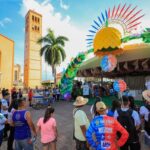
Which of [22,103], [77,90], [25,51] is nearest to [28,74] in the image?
[25,51]

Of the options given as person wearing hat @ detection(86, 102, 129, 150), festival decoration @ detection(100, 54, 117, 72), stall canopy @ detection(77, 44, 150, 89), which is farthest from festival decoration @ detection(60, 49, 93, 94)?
person wearing hat @ detection(86, 102, 129, 150)

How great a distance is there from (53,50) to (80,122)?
25498 mm

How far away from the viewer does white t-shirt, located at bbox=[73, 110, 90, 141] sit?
3941 mm

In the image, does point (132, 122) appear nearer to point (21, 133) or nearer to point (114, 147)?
point (114, 147)

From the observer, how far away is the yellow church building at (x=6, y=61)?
3372 cm

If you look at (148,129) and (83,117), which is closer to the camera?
(83,117)

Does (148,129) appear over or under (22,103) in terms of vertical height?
under

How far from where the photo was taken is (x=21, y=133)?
4293 millimetres

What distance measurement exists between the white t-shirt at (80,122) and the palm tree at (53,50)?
2463cm

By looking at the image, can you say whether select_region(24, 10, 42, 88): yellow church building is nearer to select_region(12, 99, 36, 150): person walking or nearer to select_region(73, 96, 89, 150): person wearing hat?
select_region(12, 99, 36, 150): person walking

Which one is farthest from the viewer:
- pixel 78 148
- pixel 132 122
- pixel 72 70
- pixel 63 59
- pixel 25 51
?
pixel 25 51

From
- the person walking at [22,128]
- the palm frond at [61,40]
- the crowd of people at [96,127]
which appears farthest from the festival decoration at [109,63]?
the palm frond at [61,40]

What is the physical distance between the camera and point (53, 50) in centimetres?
2881

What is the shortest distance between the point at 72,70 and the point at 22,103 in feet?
50.8
